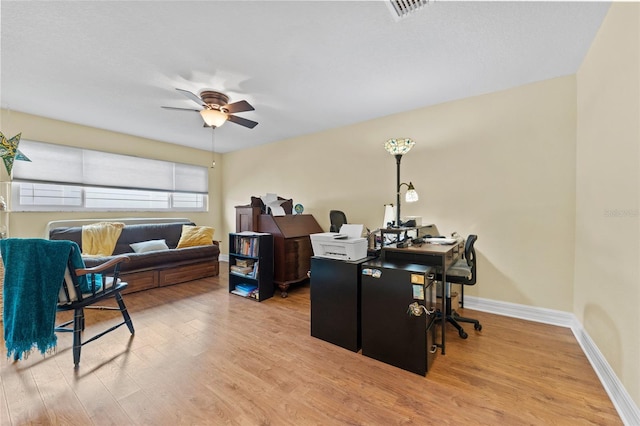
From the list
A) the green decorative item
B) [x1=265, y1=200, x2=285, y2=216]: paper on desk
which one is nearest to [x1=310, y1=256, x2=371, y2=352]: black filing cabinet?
[x1=265, y1=200, x2=285, y2=216]: paper on desk

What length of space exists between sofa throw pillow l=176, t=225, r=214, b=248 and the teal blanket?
8.50 feet

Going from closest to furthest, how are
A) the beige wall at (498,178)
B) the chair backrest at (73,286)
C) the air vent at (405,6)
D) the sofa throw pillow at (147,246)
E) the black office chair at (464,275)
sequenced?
1. the air vent at (405,6)
2. the chair backrest at (73,286)
3. the black office chair at (464,275)
4. the beige wall at (498,178)
5. the sofa throw pillow at (147,246)

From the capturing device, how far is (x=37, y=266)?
165 cm

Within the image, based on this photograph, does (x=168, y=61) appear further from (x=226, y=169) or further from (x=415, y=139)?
(x=226, y=169)

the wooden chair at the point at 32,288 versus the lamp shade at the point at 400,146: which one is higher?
the lamp shade at the point at 400,146

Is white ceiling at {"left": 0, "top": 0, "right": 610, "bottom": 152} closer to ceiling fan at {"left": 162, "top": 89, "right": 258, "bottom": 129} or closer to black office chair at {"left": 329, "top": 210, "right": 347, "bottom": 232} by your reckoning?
ceiling fan at {"left": 162, "top": 89, "right": 258, "bottom": 129}

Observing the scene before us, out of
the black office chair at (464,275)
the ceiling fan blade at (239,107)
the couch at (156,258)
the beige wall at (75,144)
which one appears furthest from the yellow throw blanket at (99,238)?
the black office chair at (464,275)

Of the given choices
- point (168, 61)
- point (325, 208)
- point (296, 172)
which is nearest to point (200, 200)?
point (296, 172)

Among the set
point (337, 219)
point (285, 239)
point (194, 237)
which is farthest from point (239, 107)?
point (194, 237)

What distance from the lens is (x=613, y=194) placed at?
157 cm

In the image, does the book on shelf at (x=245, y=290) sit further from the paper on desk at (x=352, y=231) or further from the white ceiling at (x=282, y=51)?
the white ceiling at (x=282, y=51)

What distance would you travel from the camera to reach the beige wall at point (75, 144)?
3297 mm

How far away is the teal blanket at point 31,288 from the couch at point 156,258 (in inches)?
60.4

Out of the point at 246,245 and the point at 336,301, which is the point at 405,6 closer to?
the point at 336,301
